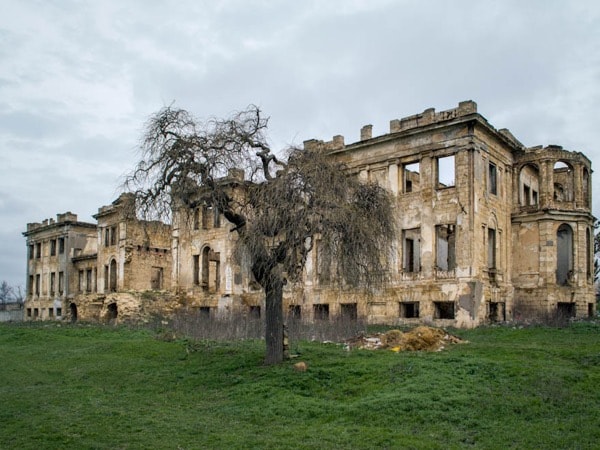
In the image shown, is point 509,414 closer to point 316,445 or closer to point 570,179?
point 316,445

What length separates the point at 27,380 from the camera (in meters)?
16.4

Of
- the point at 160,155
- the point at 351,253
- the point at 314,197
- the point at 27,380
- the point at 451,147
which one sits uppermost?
the point at 451,147

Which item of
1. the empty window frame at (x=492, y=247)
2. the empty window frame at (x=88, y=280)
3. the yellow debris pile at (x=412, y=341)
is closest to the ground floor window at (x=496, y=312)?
the empty window frame at (x=492, y=247)

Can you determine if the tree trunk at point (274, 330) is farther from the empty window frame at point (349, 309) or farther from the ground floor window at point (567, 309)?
the ground floor window at point (567, 309)

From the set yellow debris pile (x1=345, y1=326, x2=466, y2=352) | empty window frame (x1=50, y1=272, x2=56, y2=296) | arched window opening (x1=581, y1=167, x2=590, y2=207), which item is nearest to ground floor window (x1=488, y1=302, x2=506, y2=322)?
arched window opening (x1=581, y1=167, x2=590, y2=207)

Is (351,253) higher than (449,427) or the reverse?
higher

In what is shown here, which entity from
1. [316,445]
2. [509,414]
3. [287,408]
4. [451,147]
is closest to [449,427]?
[509,414]

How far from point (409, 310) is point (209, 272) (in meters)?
14.3

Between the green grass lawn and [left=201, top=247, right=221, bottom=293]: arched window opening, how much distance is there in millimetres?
18078

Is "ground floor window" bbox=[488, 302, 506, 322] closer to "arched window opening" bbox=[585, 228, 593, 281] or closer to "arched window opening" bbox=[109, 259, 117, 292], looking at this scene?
"arched window opening" bbox=[585, 228, 593, 281]

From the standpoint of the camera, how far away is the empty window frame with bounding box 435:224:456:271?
27305 mm

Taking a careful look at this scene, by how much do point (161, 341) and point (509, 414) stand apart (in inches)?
581

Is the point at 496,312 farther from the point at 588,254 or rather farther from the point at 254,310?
the point at 254,310

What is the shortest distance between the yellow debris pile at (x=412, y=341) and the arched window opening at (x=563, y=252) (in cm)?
1267
